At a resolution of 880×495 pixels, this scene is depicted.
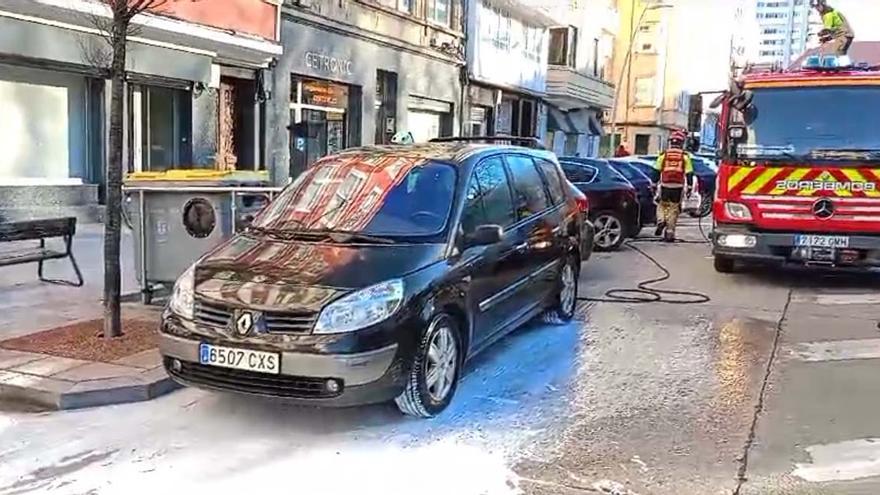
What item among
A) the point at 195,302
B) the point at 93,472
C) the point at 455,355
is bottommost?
the point at 93,472

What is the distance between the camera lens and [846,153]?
396 inches

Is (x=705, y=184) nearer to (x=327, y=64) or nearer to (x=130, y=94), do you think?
(x=327, y=64)

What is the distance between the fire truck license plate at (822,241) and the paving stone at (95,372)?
7.44 m

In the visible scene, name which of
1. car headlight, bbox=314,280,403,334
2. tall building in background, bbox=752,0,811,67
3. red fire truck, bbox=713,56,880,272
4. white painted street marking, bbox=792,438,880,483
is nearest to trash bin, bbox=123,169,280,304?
car headlight, bbox=314,280,403,334

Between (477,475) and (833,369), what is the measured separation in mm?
3579

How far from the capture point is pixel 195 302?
5336 millimetres

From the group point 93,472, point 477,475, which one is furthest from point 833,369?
point 93,472

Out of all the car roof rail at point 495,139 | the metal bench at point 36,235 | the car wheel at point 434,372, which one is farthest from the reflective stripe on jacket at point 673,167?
the car wheel at point 434,372

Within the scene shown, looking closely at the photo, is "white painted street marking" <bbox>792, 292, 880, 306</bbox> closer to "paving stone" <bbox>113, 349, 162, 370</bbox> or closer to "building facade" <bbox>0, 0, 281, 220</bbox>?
"paving stone" <bbox>113, 349, 162, 370</bbox>

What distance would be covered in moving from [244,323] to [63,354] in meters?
2.15

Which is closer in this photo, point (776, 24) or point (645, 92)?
A: point (645, 92)

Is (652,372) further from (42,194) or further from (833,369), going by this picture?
(42,194)

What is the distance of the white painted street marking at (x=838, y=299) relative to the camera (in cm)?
987

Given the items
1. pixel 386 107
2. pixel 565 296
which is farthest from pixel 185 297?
pixel 386 107
